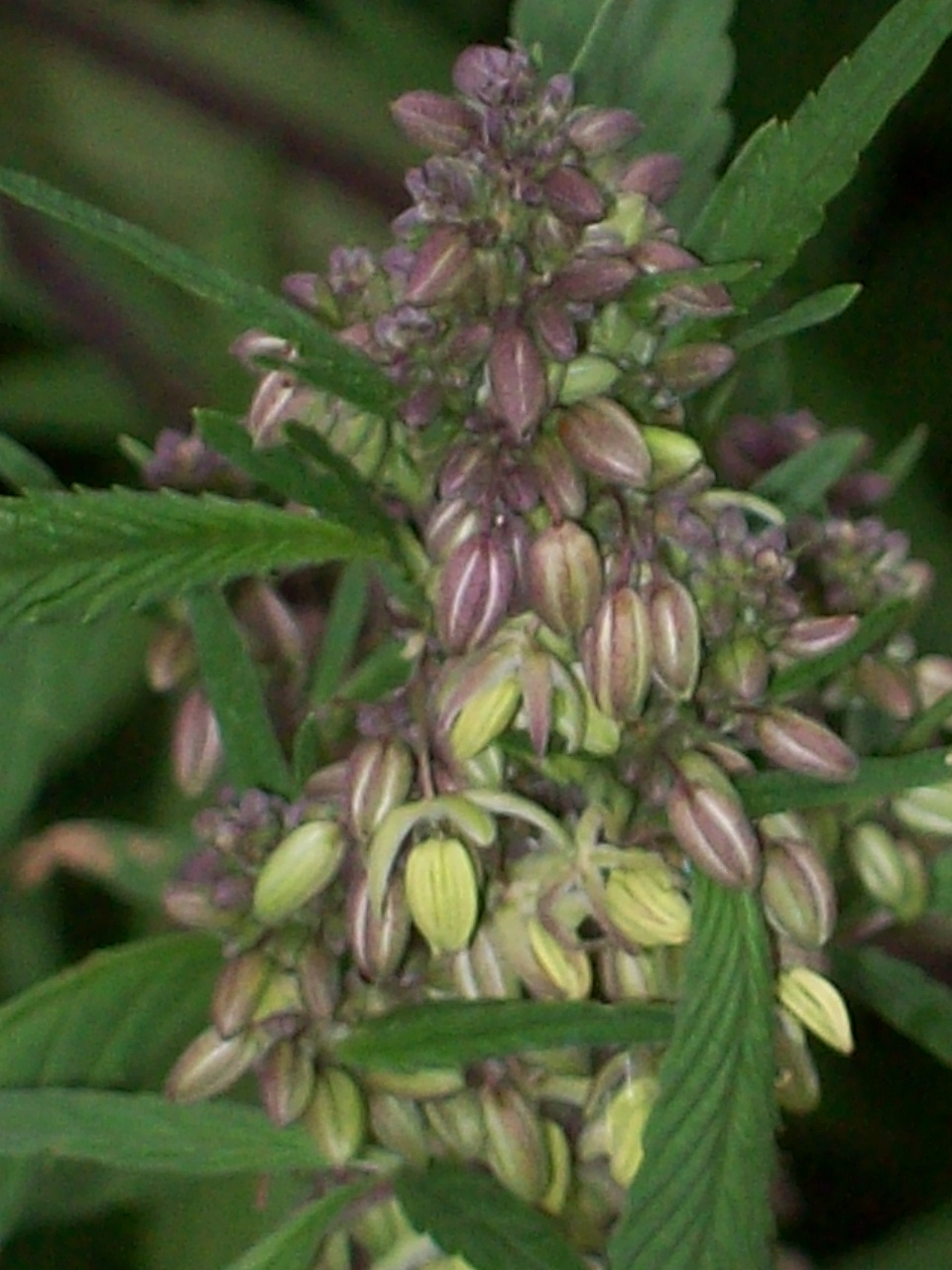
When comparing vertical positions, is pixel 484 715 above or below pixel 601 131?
below

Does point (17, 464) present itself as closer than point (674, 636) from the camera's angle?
No

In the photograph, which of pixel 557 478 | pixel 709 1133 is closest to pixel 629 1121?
pixel 709 1133

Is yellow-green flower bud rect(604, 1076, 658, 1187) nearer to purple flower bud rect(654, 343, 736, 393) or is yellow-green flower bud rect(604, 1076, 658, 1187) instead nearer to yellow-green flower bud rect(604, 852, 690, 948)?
yellow-green flower bud rect(604, 852, 690, 948)

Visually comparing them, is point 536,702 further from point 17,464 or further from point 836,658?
point 17,464

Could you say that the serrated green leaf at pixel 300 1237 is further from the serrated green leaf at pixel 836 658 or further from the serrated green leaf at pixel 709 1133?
the serrated green leaf at pixel 836 658

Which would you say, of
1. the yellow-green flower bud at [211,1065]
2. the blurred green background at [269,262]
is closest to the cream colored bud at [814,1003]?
the yellow-green flower bud at [211,1065]

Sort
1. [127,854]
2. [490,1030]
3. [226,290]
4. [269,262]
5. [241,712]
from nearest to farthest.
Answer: [226,290], [490,1030], [241,712], [127,854], [269,262]

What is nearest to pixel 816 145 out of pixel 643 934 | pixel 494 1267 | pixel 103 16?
pixel 643 934
